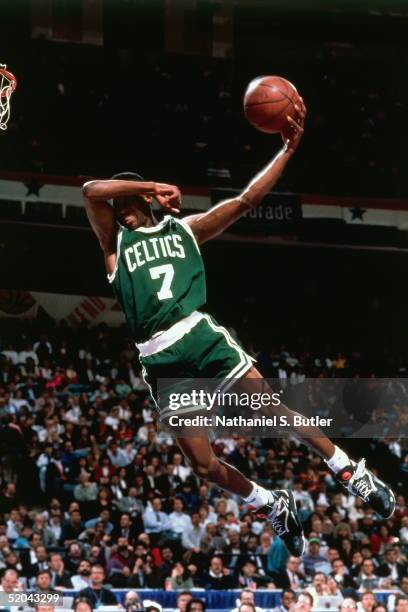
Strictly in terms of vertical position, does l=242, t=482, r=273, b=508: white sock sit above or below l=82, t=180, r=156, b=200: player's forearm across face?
below

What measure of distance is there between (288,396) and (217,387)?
24.8 feet

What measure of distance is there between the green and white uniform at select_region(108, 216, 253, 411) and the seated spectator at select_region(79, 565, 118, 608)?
4.53 metres

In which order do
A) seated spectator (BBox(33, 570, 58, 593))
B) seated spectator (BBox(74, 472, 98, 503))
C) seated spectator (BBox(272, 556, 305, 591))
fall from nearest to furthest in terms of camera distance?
1. seated spectator (BBox(33, 570, 58, 593))
2. seated spectator (BBox(272, 556, 305, 591))
3. seated spectator (BBox(74, 472, 98, 503))

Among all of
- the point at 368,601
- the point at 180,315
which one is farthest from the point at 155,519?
the point at 180,315

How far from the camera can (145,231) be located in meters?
5.96

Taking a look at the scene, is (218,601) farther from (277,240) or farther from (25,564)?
(277,240)

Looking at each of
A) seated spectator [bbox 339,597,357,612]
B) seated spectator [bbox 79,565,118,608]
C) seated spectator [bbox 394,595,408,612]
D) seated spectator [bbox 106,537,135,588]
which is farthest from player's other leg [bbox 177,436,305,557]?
seated spectator [bbox 106,537,135,588]

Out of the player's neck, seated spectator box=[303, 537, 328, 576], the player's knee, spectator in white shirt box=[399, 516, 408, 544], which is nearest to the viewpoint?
the player's knee

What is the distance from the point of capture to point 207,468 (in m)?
5.75

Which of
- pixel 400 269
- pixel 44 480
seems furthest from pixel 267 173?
pixel 400 269

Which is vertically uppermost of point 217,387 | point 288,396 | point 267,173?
point 267,173

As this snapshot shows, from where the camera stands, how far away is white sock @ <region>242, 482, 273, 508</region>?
595 cm

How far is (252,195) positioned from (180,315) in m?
0.80

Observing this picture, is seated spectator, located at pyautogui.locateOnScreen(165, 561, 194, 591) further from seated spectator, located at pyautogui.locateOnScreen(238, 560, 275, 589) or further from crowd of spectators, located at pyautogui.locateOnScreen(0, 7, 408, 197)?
crowd of spectators, located at pyautogui.locateOnScreen(0, 7, 408, 197)
